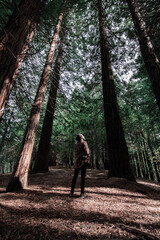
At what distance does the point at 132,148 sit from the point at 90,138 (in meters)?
6.14

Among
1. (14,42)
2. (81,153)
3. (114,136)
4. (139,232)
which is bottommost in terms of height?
(139,232)

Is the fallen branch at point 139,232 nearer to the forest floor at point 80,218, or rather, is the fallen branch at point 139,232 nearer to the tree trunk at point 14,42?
the forest floor at point 80,218

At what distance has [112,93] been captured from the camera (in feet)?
18.9

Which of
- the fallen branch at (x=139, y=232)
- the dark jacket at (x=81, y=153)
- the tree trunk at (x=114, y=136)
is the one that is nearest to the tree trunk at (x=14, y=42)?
the dark jacket at (x=81, y=153)

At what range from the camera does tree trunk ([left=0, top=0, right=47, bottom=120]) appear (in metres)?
1.84

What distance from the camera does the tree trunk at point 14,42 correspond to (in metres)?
1.84

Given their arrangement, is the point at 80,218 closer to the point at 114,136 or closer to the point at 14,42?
the point at 14,42

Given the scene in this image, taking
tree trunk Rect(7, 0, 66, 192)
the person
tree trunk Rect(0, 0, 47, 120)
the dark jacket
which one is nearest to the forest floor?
tree trunk Rect(7, 0, 66, 192)

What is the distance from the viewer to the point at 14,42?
2029 mm

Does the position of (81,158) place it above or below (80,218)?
above

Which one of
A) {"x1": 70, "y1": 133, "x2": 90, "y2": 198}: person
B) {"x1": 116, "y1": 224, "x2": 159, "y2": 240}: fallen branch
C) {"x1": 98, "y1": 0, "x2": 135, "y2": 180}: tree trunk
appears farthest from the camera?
{"x1": 98, "y1": 0, "x2": 135, "y2": 180}: tree trunk

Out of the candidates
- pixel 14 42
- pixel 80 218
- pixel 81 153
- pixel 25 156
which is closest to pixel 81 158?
pixel 81 153

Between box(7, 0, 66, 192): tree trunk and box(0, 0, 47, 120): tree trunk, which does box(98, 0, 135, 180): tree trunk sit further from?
box(0, 0, 47, 120): tree trunk

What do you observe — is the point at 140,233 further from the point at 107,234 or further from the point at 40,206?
the point at 40,206
